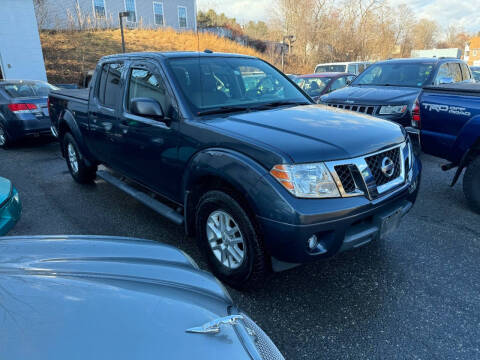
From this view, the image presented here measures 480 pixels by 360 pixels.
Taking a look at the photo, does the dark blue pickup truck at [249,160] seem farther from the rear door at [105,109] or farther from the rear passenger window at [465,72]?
the rear passenger window at [465,72]

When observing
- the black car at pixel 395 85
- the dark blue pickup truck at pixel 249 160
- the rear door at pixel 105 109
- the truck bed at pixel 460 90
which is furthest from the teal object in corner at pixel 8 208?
the black car at pixel 395 85

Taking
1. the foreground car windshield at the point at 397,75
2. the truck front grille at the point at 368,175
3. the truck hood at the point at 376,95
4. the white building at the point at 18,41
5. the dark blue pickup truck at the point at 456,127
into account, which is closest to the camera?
the truck front grille at the point at 368,175

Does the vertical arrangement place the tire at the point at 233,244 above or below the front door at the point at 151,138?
below

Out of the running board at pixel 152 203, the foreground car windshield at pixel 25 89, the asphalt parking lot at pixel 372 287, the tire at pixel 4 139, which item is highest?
the foreground car windshield at pixel 25 89

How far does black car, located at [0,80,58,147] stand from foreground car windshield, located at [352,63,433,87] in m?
6.83

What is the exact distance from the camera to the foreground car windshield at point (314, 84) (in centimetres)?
1023

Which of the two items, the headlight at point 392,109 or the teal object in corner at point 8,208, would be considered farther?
the headlight at point 392,109

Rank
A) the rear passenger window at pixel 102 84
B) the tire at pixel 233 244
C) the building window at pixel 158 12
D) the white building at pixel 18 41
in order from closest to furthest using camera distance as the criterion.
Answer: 1. the tire at pixel 233 244
2. the rear passenger window at pixel 102 84
3. the white building at pixel 18 41
4. the building window at pixel 158 12

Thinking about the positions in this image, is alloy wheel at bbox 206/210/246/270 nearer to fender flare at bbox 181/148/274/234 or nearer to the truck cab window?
fender flare at bbox 181/148/274/234

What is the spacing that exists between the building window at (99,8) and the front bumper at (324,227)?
114 feet

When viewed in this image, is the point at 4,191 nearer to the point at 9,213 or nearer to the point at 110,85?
the point at 9,213

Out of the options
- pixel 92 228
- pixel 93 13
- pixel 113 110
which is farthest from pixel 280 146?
pixel 93 13

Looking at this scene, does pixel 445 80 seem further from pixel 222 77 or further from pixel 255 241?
pixel 255 241

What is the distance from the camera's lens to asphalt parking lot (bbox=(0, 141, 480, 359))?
2334 millimetres
